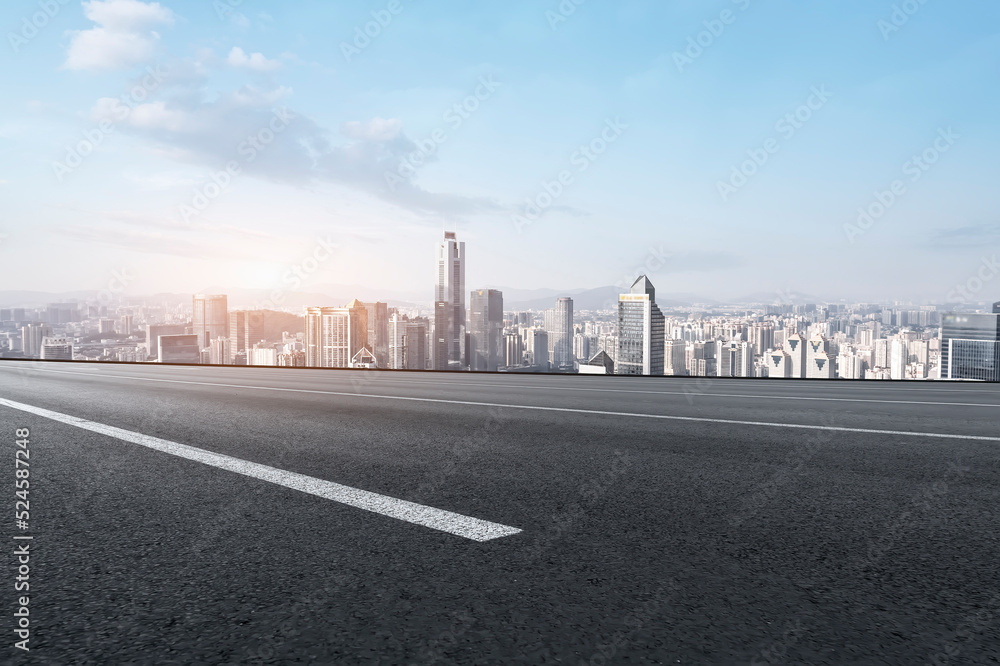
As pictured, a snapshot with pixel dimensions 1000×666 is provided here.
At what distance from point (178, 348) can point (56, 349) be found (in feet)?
21.3

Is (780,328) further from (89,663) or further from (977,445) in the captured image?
(89,663)

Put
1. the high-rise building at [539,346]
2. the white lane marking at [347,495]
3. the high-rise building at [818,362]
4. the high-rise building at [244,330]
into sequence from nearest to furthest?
the white lane marking at [347,495] → the high-rise building at [818,362] → the high-rise building at [539,346] → the high-rise building at [244,330]

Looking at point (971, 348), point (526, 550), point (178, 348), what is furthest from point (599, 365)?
point (178, 348)

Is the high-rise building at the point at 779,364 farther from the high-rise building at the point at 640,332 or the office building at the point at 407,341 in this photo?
the office building at the point at 407,341

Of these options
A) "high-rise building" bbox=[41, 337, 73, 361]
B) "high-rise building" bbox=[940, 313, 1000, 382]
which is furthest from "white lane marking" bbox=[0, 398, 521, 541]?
"high-rise building" bbox=[41, 337, 73, 361]

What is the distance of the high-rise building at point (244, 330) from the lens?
2505 centimetres

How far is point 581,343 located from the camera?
22.6m

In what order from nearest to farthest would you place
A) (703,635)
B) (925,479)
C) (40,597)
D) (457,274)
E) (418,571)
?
1. (703,635)
2. (40,597)
3. (418,571)
4. (925,479)
5. (457,274)

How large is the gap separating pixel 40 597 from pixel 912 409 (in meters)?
9.20

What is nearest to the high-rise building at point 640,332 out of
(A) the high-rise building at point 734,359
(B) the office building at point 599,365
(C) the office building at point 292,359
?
(B) the office building at point 599,365

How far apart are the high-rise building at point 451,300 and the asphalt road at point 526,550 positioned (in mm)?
14582

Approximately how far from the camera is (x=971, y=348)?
15.7m

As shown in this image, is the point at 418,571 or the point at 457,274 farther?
the point at 457,274

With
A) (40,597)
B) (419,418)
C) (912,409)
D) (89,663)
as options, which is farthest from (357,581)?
(912,409)
